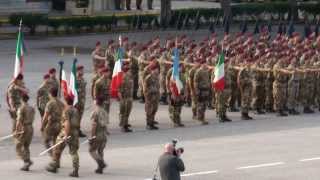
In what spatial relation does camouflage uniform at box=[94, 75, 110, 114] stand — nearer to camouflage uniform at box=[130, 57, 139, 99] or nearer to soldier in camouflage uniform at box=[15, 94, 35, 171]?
soldier in camouflage uniform at box=[15, 94, 35, 171]

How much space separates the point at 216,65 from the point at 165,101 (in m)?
2.95

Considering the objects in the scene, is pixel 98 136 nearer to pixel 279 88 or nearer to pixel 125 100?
pixel 125 100

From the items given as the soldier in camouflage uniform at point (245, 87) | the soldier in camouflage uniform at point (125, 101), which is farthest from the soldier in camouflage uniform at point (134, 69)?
the soldier in camouflage uniform at point (125, 101)

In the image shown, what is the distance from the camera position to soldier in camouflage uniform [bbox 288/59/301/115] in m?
28.3

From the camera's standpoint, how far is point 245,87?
27938 mm

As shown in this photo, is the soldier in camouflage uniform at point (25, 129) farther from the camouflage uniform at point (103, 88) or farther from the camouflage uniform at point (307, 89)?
the camouflage uniform at point (307, 89)

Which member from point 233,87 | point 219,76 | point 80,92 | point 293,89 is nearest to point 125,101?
point 80,92

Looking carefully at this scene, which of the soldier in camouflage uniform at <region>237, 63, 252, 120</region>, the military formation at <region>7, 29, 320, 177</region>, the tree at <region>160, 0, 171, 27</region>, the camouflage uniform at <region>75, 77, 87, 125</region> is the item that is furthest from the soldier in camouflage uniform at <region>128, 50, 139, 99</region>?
the tree at <region>160, 0, 171, 27</region>

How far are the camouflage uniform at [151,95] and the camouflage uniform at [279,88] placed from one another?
3853mm

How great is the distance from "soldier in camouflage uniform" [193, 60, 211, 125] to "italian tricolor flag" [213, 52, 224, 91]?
0.69 feet

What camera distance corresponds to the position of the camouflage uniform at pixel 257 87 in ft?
92.6

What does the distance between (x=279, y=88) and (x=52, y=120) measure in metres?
9.24

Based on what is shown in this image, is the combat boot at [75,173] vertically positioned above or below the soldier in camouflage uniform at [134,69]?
below

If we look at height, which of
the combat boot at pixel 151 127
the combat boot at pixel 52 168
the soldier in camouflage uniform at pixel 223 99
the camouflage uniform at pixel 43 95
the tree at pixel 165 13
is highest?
the tree at pixel 165 13
